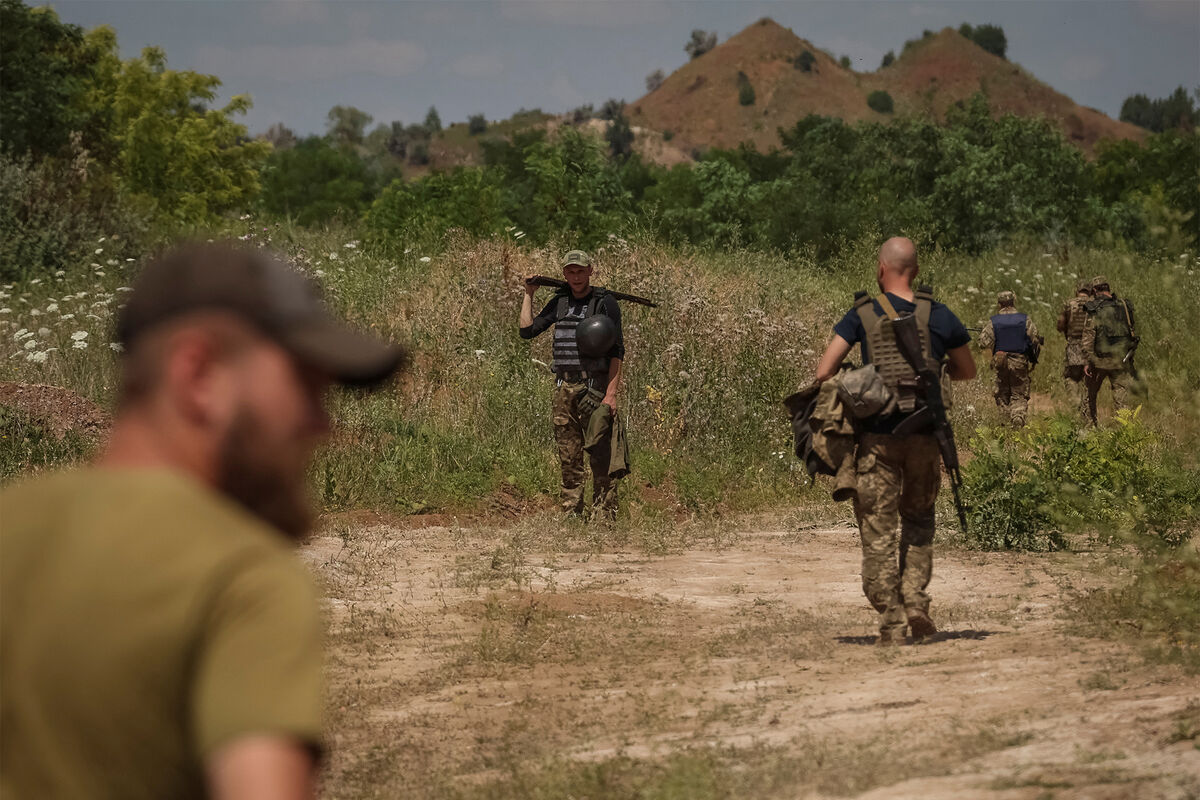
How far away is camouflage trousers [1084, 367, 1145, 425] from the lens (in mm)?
17672

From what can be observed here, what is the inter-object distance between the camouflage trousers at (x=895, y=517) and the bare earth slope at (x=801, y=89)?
481 ft

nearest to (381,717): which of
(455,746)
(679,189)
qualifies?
(455,746)

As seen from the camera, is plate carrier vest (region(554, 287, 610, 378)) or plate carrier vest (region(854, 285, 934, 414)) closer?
plate carrier vest (region(854, 285, 934, 414))

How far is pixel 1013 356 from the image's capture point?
17906 millimetres

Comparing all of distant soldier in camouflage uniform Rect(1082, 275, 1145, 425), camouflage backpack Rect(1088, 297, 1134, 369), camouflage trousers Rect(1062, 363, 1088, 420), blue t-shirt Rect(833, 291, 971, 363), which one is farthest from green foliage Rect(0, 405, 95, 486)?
camouflage trousers Rect(1062, 363, 1088, 420)

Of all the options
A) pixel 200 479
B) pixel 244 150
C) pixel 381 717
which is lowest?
pixel 381 717

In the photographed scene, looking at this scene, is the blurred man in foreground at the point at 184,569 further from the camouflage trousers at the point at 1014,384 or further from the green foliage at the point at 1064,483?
the camouflage trousers at the point at 1014,384

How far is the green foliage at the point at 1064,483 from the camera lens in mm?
10109

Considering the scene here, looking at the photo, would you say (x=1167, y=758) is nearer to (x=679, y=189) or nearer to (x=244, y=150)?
(x=244, y=150)

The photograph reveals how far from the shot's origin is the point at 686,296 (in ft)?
53.4

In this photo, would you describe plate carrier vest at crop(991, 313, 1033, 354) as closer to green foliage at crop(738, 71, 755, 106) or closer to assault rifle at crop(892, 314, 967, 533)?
assault rifle at crop(892, 314, 967, 533)

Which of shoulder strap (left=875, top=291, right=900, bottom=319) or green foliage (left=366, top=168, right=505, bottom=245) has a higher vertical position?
green foliage (left=366, top=168, right=505, bottom=245)

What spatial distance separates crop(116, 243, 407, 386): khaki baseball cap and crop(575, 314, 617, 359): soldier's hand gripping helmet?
922cm

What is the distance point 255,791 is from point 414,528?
1027cm
